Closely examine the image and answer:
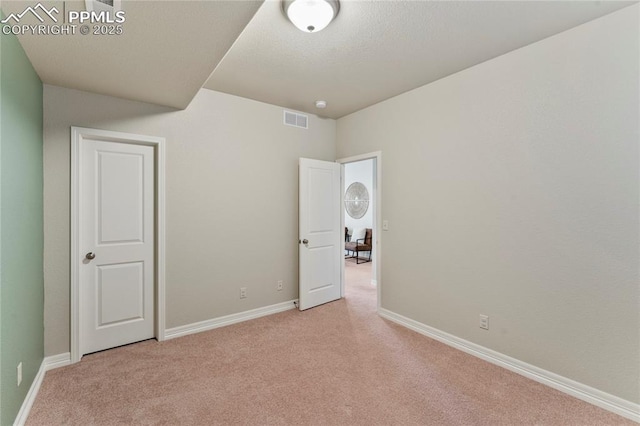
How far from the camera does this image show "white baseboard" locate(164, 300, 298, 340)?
2.99 metres

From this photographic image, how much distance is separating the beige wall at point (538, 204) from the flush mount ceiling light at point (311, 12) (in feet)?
5.11

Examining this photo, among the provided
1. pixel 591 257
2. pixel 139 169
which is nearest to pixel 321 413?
pixel 591 257

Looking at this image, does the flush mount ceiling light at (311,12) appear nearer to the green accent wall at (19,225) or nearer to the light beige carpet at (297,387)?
the green accent wall at (19,225)

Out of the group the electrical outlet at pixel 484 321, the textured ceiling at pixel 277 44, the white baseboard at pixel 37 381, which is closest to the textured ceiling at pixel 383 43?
the textured ceiling at pixel 277 44

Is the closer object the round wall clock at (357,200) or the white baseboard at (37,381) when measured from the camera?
the white baseboard at (37,381)

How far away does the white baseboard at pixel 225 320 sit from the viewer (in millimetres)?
2994

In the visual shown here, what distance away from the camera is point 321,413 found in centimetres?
189

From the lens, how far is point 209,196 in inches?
126

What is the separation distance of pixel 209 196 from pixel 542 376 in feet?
11.2

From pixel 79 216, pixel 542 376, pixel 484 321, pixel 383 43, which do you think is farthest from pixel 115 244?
pixel 542 376

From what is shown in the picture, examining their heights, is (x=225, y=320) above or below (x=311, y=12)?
below

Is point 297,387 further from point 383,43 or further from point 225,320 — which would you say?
point 383,43

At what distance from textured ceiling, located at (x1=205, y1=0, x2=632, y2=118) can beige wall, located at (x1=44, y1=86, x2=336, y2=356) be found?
501 mm

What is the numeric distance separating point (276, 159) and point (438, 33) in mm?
2197
